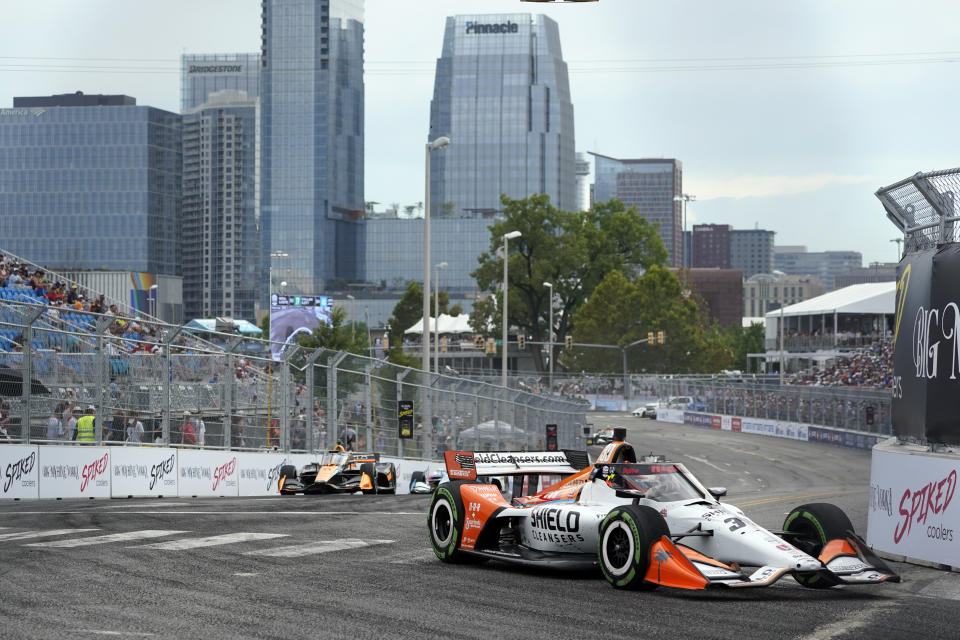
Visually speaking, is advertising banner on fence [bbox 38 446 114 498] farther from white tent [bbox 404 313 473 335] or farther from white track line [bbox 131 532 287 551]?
white tent [bbox 404 313 473 335]

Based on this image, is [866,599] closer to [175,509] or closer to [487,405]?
[175,509]

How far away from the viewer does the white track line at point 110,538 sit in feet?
40.5

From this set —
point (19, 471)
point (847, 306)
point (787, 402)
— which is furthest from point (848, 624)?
point (847, 306)

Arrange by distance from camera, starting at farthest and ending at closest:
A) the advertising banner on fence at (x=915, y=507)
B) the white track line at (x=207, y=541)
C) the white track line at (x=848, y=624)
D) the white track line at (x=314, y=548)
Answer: the advertising banner on fence at (x=915, y=507) < the white track line at (x=207, y=541) < the white track line at (x=314, y=548) < the white track line at (x=848, y=624)

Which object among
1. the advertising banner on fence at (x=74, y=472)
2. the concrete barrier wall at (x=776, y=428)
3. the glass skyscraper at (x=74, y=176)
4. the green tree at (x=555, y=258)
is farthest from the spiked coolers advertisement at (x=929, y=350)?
the glass skyscraper at (x=74, y=176)

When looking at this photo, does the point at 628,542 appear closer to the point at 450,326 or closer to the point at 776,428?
the point at 776,428

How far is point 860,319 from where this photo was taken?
93562 millimetres

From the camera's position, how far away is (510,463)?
520 inches

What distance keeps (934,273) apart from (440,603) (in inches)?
304

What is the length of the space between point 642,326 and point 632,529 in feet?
270

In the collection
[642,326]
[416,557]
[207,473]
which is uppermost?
[642,326]

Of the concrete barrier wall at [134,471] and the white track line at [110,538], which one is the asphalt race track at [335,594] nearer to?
the white track line at [110,538]

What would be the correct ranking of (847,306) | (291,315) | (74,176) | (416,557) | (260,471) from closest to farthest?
(416,557)
(260,471)
(291,315)
(847,306)
(74,176)

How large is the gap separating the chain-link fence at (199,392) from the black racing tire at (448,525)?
8.14m
